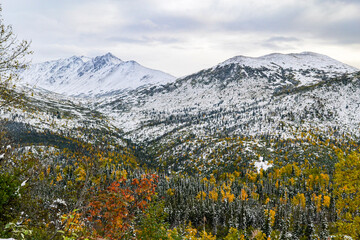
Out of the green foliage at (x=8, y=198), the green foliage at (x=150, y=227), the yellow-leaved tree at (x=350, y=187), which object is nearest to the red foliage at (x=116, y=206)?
the green foliage at (x=150, y=227)

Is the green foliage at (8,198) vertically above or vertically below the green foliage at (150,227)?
above

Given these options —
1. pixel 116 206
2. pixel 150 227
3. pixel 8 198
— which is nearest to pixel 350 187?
pixel 150 227

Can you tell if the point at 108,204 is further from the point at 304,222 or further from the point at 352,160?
the point at 304,222

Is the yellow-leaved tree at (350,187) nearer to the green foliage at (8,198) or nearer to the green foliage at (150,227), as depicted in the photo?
the green foliage at (150,227)

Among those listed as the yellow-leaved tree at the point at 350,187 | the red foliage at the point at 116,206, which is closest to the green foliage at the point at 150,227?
the red foliage at the point at 116,206

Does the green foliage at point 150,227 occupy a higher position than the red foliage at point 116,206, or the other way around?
the red foliage at point 116,206

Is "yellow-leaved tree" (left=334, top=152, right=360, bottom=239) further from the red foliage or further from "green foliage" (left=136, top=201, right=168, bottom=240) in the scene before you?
the red foliage

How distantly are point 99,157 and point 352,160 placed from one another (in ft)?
44.8

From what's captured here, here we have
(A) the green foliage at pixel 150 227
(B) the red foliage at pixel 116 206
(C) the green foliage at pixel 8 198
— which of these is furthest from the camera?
(A) the green foliage at pixel 150 227

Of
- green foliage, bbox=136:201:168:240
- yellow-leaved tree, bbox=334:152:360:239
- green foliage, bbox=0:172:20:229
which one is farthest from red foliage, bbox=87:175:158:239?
yellow-leaved tree, bbox=334:152:360:239

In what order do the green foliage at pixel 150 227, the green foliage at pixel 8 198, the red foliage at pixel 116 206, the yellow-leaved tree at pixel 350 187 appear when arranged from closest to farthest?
the red foliage at pixel 116 206 < the yellow-leaved tree at pixel 350 187 < the green foliage at pixel 8 198 < the green foliage at pixel 150 227

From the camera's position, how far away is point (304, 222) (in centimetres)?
9681

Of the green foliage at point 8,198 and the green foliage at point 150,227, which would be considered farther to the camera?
the green foliage at point 150,227

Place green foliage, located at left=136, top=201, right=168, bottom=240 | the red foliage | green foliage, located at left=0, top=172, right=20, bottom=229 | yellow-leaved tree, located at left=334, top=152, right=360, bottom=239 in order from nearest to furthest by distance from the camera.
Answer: the red foliage → yellow-leaved tree, located at left=334, top=152, right=360, bottom=239 → green foliage, located at left=0, top=172, right=20, bottom=229 → green foliage, located at left=136, top=201, right=168, bottom=240
